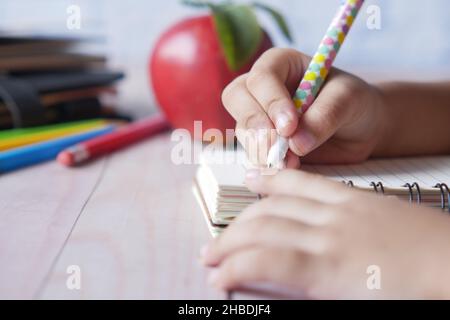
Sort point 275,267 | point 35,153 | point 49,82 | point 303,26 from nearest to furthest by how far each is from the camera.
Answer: point 275,267
point 35,153
point 49,82
point 303,26

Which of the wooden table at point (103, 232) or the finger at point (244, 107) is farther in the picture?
the finger at point (244, 107)

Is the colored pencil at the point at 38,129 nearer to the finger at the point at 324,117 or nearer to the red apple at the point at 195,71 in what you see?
the red apple at the point at 195,71

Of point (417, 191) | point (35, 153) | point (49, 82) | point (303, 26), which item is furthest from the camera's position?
point (303, 26)

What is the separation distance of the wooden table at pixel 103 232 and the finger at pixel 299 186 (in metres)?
0.07

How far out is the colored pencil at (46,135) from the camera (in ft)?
2.34

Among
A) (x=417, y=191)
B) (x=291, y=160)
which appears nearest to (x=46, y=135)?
(x=291, y=160)

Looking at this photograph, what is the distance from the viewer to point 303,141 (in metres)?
0.51

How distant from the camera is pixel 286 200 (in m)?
0.41

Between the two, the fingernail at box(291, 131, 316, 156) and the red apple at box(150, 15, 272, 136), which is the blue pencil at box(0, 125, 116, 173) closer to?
the red apple at box(150, 15, 272, 136)

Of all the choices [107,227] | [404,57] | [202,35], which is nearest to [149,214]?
[107,227]

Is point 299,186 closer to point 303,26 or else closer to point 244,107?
point 244,107

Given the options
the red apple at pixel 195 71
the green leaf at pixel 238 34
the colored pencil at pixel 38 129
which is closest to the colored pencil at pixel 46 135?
the colored pencil at pixel 38 129

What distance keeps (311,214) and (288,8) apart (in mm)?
1258

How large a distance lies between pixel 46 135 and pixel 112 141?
0.08 m
